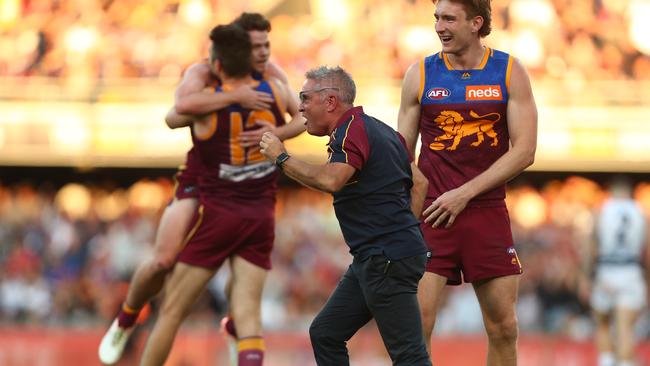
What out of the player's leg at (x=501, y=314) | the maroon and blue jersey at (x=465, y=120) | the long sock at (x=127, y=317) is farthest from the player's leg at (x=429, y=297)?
the long sock at (x=127, y=317)

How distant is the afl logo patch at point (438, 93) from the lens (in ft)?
25.0

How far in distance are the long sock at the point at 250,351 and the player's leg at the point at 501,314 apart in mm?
1833

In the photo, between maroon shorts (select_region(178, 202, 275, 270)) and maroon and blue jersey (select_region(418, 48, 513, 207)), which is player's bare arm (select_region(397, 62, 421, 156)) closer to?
maroon and blue jersey (select_region(418, 48, 513, 207))

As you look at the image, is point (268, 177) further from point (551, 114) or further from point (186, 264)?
point (551, 114)

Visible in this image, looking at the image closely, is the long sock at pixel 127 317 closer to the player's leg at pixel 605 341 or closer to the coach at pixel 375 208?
the coach at pixel 375 208

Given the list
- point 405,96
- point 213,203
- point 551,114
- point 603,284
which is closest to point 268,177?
point 213,203

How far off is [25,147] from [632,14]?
1132 cm

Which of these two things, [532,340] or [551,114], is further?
[551,114]

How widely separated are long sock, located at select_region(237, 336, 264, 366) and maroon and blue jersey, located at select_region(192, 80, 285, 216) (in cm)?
93

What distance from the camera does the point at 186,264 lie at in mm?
9070

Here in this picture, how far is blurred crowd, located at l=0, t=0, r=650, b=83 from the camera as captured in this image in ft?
75.3

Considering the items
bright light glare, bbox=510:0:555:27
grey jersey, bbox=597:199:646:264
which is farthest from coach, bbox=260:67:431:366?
bright light glare, bbox=510:0:555:27

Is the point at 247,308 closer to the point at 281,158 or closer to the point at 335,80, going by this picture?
the point at 281,158

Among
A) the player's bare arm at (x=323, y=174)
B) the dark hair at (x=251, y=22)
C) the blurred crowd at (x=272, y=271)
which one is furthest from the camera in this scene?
the blurred crowd at (x=272, y=271)
